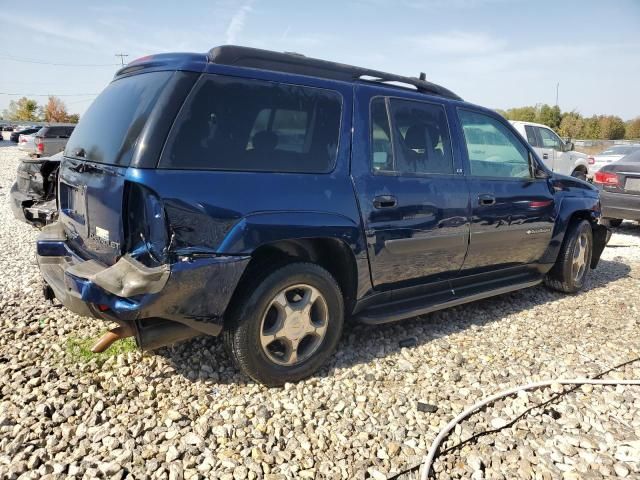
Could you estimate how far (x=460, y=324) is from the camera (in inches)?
165

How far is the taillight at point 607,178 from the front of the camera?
27.6 feet

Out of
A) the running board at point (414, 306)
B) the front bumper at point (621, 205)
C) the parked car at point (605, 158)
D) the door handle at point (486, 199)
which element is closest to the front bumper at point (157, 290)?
the running board at point (414, 306)

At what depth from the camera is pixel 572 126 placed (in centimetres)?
4753

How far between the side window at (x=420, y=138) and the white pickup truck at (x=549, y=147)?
874 cm

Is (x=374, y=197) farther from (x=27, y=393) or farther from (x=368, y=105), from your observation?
(x=27, y=393)

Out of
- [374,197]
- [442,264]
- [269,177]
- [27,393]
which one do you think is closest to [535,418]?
Result: [442,264]

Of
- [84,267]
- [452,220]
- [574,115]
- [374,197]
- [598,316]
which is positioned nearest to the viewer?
[84,267]

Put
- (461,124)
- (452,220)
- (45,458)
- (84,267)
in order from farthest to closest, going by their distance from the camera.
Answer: (461,124), (452,220), (84,267), (45,458)

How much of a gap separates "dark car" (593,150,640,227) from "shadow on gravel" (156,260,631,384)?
3926 millimetres

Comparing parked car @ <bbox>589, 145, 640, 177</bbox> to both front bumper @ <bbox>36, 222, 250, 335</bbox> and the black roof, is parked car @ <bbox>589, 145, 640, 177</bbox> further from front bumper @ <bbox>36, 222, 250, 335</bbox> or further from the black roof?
front bumper @ <bbox>36, 222, 250, 335</bbox>

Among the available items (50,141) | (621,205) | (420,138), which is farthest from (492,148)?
(50,141)

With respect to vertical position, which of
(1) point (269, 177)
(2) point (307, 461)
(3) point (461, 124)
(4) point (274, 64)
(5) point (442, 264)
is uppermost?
(4) point (274, 64)

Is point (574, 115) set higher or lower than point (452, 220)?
higher

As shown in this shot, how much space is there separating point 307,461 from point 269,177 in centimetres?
151
